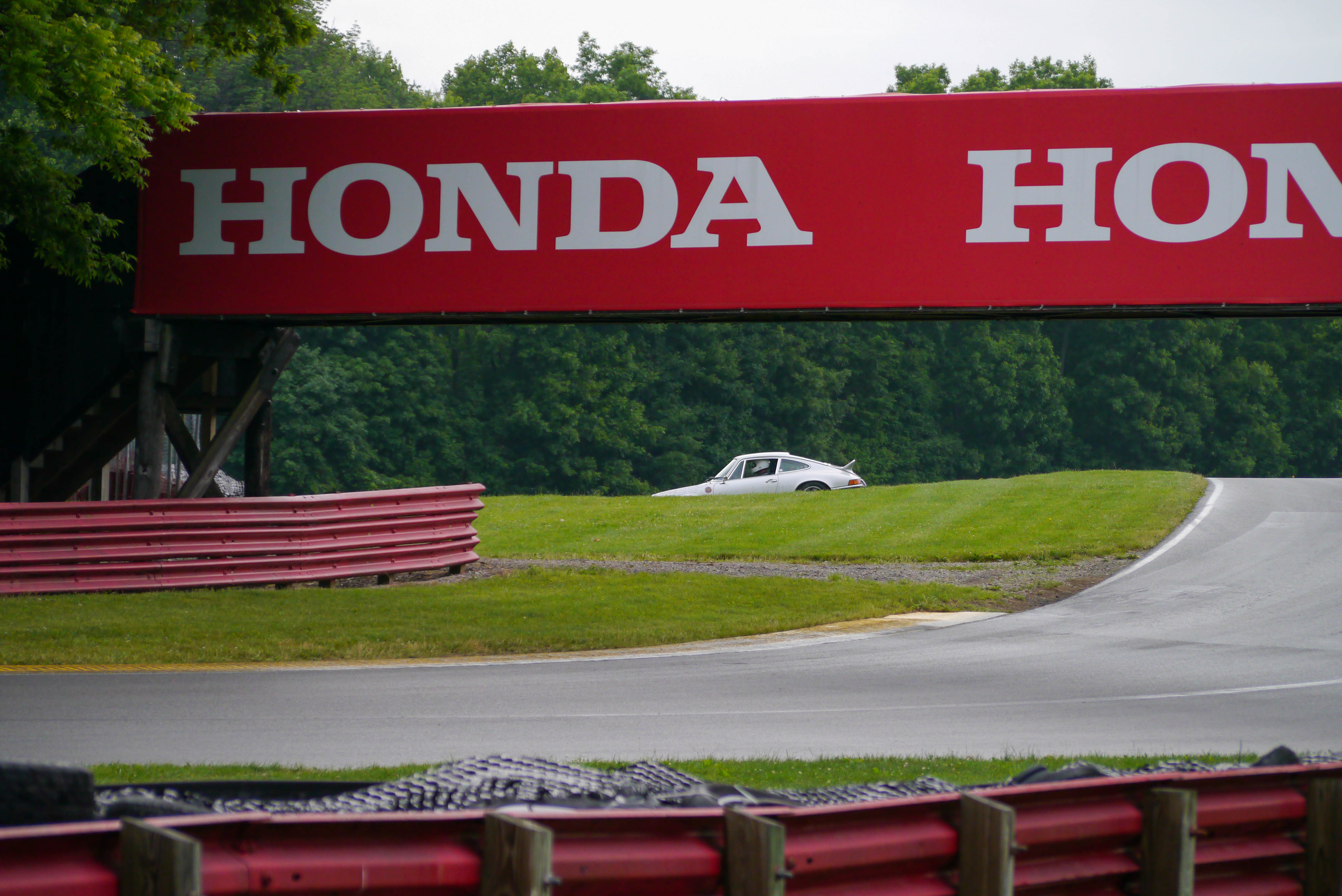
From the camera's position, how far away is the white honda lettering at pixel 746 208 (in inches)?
582

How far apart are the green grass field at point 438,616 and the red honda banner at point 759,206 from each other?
344 cm

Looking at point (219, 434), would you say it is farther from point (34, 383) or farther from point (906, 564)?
point (906, 564)

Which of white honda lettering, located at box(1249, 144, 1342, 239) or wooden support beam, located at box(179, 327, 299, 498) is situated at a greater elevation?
white honda lettering, located at box(1249, 144, 1342, 239)

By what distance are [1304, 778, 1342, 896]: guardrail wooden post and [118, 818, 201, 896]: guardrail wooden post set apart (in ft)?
11.5

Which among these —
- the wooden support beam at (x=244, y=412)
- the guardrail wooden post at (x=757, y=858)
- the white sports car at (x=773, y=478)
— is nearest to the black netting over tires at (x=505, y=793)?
the guardrail wooden post at (x=757, y=858)

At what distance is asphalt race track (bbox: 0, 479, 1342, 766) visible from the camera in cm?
816

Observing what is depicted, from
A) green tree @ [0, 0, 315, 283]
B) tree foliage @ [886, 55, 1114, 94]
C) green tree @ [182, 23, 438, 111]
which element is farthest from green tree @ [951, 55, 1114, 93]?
green tree @ [0, 0, 315, 283]

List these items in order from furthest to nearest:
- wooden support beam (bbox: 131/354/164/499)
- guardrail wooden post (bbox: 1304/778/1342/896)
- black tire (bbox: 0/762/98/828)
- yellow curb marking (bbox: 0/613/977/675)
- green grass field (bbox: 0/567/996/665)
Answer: wooden support beam (bbox: 131/354/164/499), green grass field (bbox: 0/567/996/665), yellow curb marking (bbox: 0/613/977/675), guardrail wooden post (bbox: 1304/778/1342/896), black tire (bbox: 0/762/98/828)

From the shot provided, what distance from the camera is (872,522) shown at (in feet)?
89.1

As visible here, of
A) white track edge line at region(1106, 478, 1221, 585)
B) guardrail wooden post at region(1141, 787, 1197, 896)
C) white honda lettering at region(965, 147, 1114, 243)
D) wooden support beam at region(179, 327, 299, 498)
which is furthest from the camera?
white track edge line at region(1106, 478, 1221, 585)

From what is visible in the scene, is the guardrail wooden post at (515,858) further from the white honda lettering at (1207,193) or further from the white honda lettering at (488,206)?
the white honda lettering at (1207,193)

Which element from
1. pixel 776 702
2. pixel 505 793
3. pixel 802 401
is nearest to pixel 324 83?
pixel 802 401

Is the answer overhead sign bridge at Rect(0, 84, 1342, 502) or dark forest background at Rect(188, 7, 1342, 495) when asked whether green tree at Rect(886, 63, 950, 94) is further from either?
overhead sign bridge at Rect(0, 84, 1342, 502)

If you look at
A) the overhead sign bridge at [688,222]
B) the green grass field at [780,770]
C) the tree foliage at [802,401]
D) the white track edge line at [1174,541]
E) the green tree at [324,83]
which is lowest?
the green grass field at [780,770]
